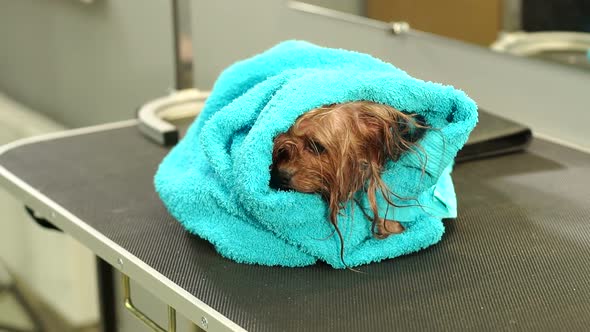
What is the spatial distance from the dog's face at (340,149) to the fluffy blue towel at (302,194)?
0.5 inches

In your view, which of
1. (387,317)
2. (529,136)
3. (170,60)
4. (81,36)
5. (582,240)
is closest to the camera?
(387,317)

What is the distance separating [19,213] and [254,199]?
137cm

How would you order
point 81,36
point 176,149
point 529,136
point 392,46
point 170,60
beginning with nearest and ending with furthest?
1. point 176,149
2. point 529,136
3. point 392,46
4. point 170,60
5. point 81,36

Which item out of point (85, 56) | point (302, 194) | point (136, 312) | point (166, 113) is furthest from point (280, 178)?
point (85, 56)

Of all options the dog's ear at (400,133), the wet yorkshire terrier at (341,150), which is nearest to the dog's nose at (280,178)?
the wet yorkshire terrier at (341,150)

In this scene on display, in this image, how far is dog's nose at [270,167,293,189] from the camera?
0.91 meters

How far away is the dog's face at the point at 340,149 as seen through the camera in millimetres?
876

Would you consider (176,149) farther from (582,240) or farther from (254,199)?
(582,240)

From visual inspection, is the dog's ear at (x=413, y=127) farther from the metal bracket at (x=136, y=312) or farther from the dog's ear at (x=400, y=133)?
the metal bracket at (x=136, y=312)

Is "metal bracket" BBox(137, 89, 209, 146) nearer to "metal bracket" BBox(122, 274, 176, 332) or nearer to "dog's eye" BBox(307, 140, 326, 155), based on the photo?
"metal bracket" BBox(122, 274, 176, 332)

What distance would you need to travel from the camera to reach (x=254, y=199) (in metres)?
0.90

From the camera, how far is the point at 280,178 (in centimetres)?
92

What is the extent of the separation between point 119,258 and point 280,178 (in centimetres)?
22

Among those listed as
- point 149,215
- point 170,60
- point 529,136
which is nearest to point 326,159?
point 149,215
